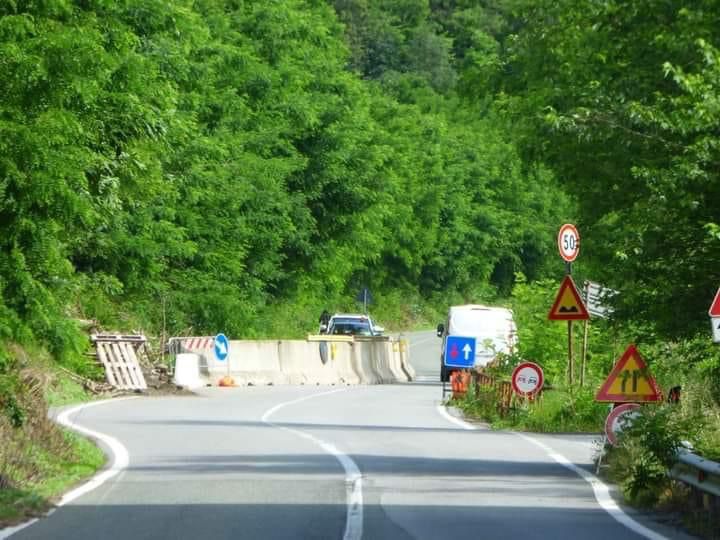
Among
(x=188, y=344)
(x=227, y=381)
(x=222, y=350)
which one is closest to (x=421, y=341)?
(x=227, y=381)

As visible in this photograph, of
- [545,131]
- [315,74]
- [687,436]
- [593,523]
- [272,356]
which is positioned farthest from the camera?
[315,74]

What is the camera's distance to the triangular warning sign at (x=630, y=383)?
58.5 feet

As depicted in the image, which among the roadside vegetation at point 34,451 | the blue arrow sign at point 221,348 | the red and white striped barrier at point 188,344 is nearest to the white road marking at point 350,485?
the roadside vegetation at point 34,451

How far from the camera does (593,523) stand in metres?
13.8

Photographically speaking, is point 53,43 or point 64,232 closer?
point 53,43

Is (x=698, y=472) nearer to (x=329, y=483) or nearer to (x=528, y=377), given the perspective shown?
(x=329, y=483)

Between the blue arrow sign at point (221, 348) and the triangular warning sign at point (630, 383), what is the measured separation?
78.0 ft

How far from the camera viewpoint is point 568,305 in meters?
24.6

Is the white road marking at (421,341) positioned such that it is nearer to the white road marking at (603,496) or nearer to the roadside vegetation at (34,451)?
the white road marking at (603,496)

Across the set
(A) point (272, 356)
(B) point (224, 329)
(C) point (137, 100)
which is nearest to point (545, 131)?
(C) point (137, 100)

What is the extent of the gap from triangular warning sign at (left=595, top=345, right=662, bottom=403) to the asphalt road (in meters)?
1.00

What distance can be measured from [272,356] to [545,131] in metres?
27.0

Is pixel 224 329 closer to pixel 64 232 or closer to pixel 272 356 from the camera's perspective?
pixel 272 356

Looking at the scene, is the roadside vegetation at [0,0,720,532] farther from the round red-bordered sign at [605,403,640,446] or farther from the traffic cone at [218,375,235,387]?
the traffic cone at [218,375,235,387]
